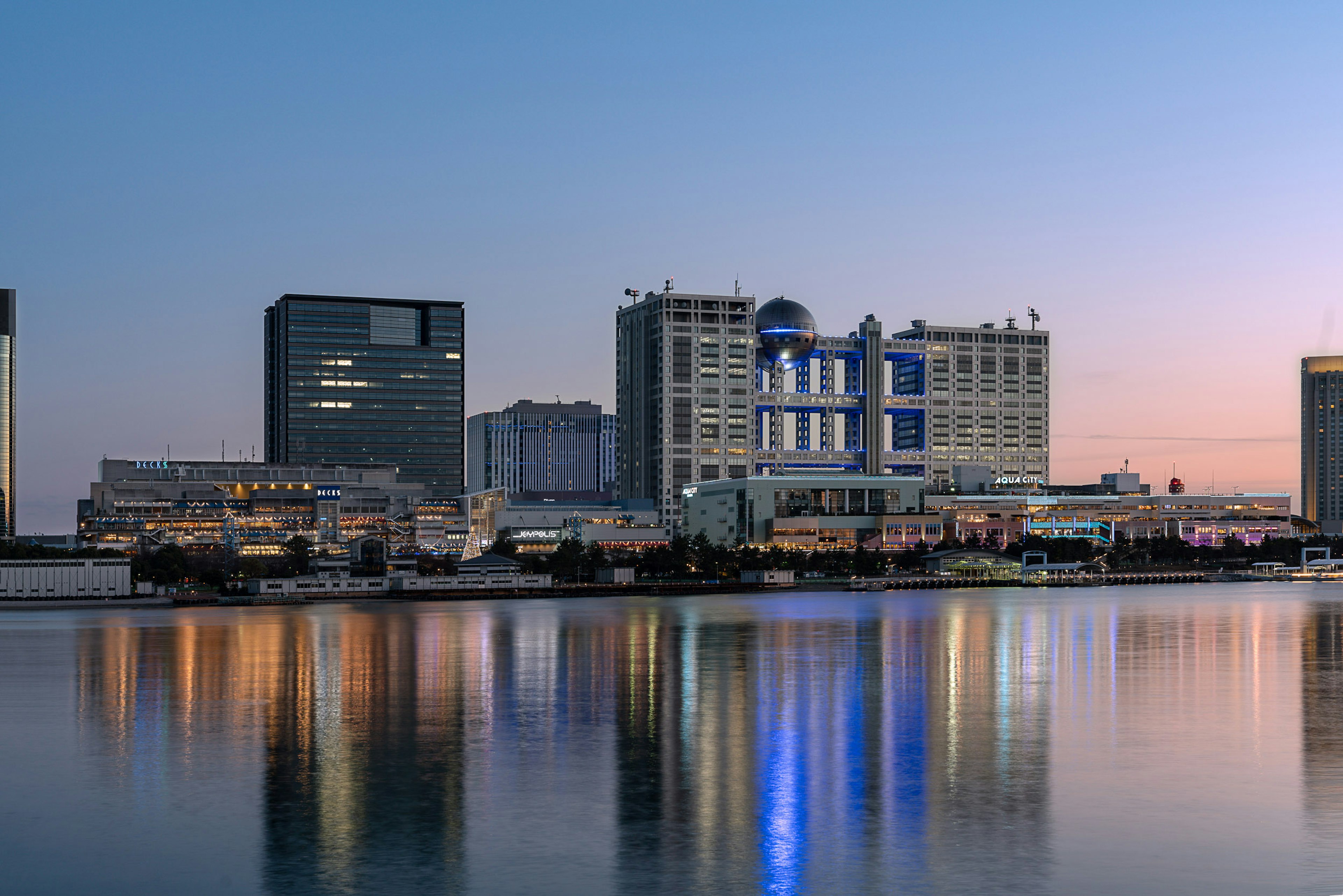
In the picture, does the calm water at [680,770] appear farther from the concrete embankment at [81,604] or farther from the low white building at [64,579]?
the low white building at [64,579]

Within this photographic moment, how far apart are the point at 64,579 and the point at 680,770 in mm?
153333

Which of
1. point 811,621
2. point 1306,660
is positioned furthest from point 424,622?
point 1306,660

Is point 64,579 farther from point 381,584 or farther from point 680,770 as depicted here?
point 680,770

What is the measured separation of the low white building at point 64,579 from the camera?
164 m

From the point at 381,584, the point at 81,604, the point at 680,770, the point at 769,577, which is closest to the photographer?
the point at 680,770

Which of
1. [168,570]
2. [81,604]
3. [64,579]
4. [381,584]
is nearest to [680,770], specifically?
[81,604]

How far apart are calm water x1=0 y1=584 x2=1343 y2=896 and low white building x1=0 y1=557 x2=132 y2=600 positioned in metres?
98.5

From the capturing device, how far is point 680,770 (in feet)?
117

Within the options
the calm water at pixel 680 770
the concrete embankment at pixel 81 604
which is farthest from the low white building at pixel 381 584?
the calm water at pixel 680 770

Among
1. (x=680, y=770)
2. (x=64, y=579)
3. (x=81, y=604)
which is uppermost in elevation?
(x=680, y=770)

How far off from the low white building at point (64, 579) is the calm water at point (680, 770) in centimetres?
9845

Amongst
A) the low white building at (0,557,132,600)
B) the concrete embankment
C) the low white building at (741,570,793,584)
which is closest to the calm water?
the concrete embankment

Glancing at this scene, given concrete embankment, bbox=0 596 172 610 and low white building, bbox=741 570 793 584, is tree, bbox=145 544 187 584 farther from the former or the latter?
low white building, bbox=741 570 793 584

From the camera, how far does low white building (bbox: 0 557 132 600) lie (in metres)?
164
